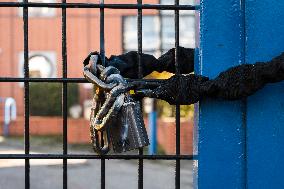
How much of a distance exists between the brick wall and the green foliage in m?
0.30

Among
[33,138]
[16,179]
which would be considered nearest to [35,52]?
[33,138]

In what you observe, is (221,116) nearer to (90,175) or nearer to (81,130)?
(90,175)

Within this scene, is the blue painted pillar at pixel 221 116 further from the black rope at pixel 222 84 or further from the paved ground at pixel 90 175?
the paved ground at pixel 90 175

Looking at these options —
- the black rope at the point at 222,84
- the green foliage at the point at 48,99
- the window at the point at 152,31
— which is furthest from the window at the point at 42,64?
the black rope at the point at 222,84

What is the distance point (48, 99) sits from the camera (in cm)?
1198

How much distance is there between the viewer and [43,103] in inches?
471

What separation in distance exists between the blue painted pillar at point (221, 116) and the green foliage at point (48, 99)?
10459 mm

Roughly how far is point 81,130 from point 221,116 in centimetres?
930

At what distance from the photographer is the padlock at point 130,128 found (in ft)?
4.86

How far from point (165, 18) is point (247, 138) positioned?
37.1ft

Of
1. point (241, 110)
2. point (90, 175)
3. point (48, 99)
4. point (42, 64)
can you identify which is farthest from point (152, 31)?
point (241, 110)

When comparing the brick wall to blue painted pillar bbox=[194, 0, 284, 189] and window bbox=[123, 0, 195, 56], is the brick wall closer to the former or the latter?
window bbox=[123, 0, 195, 56]

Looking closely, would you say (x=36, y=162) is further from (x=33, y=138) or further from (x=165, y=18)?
(x=165, y=18)

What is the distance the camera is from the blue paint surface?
1521mm
